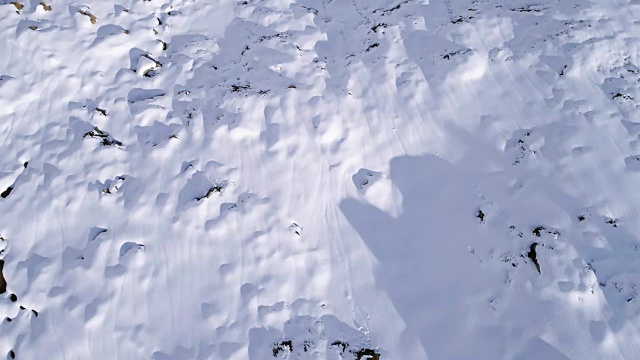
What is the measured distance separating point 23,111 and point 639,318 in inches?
344

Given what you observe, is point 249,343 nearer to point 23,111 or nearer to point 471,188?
point 471,188

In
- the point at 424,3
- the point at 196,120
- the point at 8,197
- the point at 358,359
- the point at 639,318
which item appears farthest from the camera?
the point at 424,3

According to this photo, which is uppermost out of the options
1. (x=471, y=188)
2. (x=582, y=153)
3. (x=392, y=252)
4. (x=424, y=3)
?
(x=424, y=3)

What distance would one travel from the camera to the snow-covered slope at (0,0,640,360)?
16.7ft

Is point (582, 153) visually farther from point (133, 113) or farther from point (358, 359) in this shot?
point (133, 113)

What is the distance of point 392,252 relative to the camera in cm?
564

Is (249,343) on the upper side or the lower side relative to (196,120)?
lower

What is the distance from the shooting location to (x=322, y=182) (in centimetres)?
623

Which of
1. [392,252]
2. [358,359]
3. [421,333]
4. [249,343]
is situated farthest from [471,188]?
[249,343]

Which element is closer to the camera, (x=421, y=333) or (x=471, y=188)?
(x=421, y=333)

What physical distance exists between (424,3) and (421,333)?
5736 millimetres

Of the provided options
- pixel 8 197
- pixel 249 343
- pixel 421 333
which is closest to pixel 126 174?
pixel 8 197

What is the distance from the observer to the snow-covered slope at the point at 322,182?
508 cm

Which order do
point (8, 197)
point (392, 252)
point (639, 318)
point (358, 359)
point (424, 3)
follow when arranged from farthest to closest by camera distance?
point (424, 3), point (8, 197), point (392, 252), point (358, 359), point (639, 318)
